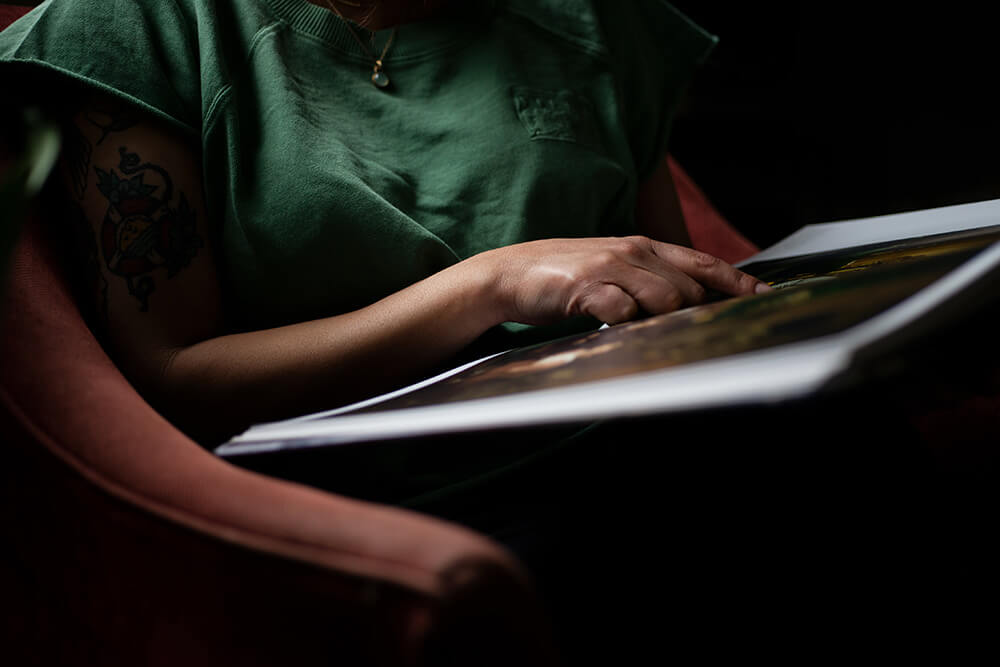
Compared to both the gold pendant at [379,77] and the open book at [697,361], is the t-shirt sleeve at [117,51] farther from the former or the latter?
the open book at [697,361]

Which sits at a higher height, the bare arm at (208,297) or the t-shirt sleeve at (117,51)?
the t-shirt sleeve at (117,51)

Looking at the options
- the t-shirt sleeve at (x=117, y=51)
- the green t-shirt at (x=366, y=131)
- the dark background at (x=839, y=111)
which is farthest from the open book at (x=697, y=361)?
the dark background at (x=839, y=111)

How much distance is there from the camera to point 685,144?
1914 mm

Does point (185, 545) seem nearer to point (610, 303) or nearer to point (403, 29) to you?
point (610, 303)

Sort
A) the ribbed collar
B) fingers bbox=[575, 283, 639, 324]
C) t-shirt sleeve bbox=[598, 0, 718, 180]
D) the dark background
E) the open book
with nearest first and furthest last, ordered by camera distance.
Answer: the open book
fingers bbox=[575, 283, 639, 324]
the ribbed collar
t-shirt sleeve bbox=[598, 0, 718, 180]
the dark background

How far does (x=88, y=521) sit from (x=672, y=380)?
1.06ft

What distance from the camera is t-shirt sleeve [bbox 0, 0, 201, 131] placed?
515 mm

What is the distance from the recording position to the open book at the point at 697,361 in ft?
0.75

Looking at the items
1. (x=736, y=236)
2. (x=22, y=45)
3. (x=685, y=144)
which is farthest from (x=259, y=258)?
(x=685, y=144)

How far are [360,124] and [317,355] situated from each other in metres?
0.25

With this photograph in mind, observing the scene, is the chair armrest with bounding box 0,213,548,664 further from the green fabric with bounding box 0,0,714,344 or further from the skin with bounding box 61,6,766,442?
the green fabric with bounding box 0,0,714,344

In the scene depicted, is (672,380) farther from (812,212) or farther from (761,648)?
(812,212)

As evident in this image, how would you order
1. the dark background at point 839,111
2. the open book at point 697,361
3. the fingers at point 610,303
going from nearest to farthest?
the open book at point 697,361 < the fingers at point 610,303 < the dark background at point 839,111

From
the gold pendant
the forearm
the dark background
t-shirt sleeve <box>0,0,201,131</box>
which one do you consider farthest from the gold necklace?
the dark background
